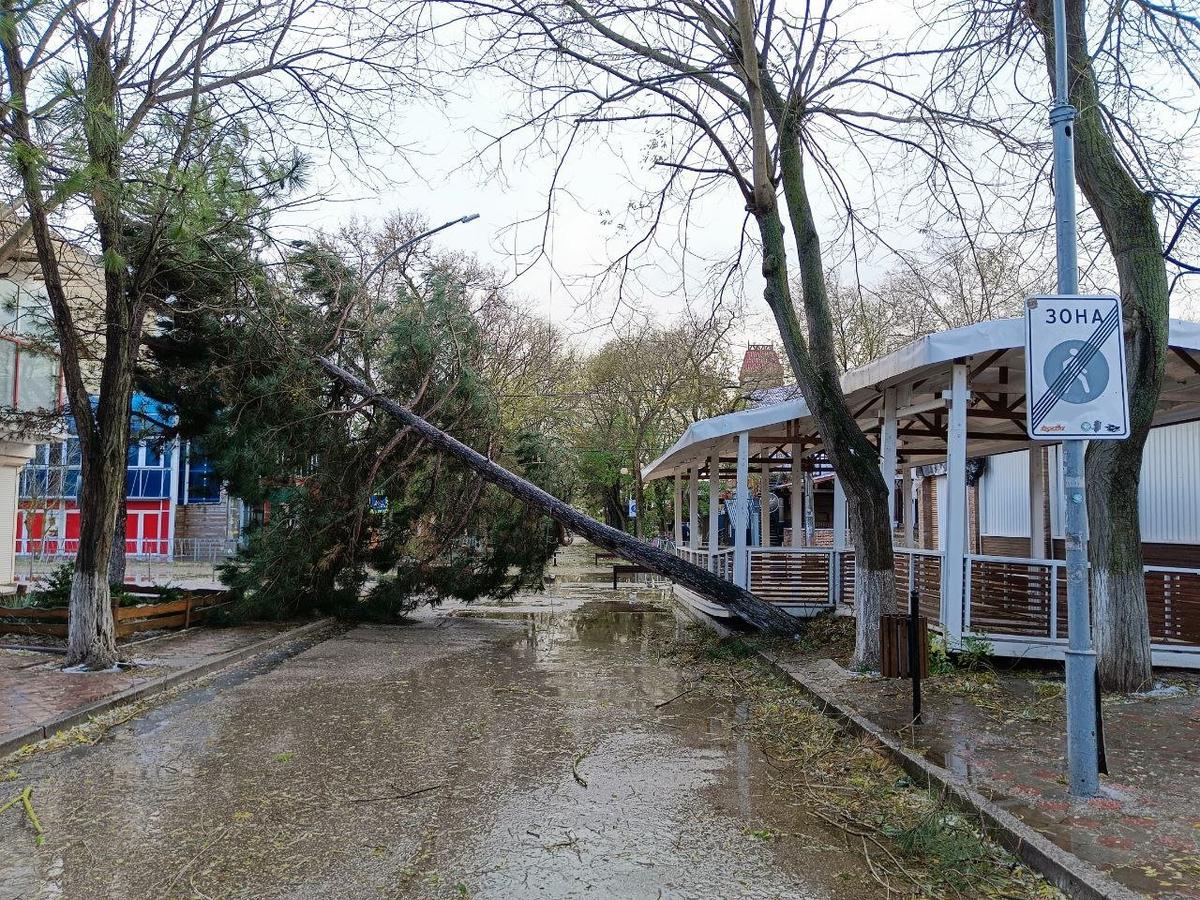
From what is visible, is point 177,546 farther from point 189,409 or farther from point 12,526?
point 189,409

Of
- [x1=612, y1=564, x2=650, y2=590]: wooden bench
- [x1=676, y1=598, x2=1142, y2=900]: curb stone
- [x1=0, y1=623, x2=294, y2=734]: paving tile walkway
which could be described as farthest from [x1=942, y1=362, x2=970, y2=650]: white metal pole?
[x1=612, y1=564, x2=650, y2=590]: wooden bench

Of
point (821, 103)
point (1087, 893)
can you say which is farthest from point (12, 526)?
point (1087, 893)

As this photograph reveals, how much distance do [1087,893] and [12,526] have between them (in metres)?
23.5

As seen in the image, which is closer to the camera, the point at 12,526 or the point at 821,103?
the point at 821,103

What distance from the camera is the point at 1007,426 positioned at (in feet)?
50.0

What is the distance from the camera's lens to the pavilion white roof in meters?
9.65

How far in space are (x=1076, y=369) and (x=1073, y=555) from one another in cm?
118

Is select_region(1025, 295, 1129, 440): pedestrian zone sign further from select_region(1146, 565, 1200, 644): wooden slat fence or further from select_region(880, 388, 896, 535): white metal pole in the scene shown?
select_region(880, 388, 896, 535): white metal pole

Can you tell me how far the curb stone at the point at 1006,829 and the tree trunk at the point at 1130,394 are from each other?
2.69m

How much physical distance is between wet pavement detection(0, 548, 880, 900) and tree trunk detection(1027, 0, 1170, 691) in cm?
360

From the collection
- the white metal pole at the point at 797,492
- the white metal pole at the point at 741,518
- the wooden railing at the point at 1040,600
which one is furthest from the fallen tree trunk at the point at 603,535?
the white metal pole at the point at 797,492

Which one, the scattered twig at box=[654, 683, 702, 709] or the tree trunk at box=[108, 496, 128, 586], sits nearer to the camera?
the scattered twig at box=[654, 683, 702, 709]

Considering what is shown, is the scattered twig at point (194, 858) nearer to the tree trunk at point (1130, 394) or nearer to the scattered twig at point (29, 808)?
the scattered twig at point (29, 808)

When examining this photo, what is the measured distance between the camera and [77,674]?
1034cm
